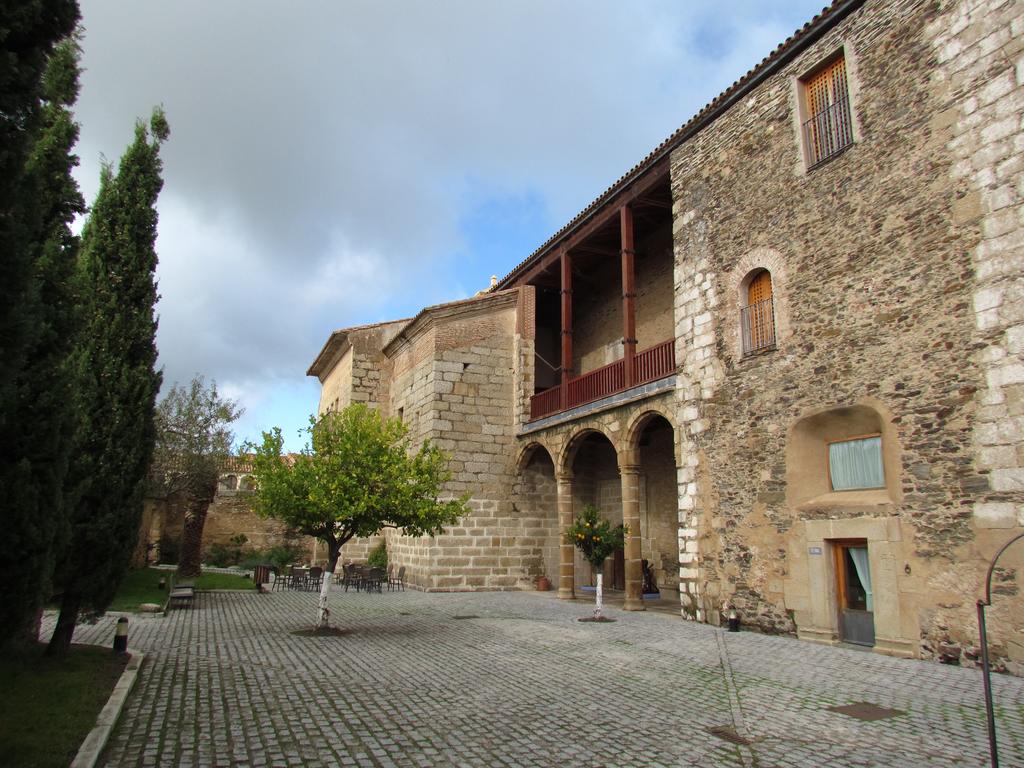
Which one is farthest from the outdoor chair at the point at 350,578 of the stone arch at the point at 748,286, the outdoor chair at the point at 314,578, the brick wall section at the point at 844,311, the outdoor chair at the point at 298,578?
the stone arch at the point at 748,286

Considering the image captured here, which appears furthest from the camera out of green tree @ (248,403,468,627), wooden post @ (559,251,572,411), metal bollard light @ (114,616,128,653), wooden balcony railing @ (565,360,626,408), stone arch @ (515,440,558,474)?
stone arch @ (515,440,558,474)

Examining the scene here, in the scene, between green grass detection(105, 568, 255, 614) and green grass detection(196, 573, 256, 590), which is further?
green grass detection(196, 573, 256, 590)

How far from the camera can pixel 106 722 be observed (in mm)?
5531

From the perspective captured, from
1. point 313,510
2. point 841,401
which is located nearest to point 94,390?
point 313,510

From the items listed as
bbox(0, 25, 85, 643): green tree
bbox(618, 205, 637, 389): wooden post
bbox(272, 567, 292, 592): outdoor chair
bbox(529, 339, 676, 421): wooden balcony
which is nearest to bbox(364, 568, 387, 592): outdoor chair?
bbox(272, 567, 292, 592): outdoor chair

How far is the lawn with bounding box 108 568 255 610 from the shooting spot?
563 inches

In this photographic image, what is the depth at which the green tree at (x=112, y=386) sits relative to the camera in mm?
8250

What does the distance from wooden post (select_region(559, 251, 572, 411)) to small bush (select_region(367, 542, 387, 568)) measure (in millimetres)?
8138

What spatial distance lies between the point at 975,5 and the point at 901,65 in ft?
3.49

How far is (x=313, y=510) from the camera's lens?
11.2 m

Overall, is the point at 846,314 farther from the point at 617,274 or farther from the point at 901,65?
the point at 617,274

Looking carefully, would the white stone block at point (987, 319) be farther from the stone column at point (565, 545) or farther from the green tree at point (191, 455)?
the green tree at point (191, 455)

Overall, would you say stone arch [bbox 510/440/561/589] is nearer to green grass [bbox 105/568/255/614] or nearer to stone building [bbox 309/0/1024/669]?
stone building [bbox 309/0/1024/669]

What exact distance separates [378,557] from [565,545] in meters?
7.45
